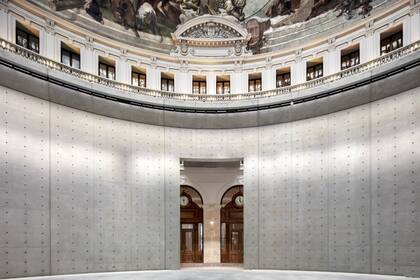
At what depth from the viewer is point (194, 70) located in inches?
1190

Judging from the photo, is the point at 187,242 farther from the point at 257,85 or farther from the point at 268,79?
the point at 268,79

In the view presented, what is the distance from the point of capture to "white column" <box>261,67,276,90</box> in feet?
95.3

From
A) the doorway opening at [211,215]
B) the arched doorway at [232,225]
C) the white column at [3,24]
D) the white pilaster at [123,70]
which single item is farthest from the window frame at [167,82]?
the white column at [3,24]

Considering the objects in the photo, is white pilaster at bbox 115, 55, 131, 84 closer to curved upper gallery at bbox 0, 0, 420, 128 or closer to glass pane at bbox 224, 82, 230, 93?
curved upper gallery at bbox 0, 0, 420, 128

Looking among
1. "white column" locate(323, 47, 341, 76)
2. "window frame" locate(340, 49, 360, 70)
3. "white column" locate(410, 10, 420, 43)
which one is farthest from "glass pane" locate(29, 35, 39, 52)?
"white column" locate(410, 10, 420, 43)

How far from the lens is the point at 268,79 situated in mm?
29234

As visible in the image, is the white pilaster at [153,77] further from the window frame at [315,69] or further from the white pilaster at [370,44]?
the white pilaster at [370,44]

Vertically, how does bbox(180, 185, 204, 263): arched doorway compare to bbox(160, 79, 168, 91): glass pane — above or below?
below

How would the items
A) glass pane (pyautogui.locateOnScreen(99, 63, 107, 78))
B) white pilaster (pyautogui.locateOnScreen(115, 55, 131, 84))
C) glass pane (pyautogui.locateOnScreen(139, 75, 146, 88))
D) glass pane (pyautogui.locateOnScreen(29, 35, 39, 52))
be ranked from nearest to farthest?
glass pane (pyautogui.locateOnScreen(29, 35, 39, 52)) → glass pane (pyautogui.locateOnScreen(99, 63, 107, 78)) → white pilaster (pyautogui.locateOnScreen(115, 55, 131, 84)) → glass pane (pyautogui.locateOnScreen(139, 75, 146, 88))

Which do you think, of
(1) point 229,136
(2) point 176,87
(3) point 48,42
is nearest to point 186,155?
(1) point 229,136

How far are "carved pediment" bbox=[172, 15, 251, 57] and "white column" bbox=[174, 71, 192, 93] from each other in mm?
1530

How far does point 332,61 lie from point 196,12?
1068 centimetres

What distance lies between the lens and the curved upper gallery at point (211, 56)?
22.5 metres

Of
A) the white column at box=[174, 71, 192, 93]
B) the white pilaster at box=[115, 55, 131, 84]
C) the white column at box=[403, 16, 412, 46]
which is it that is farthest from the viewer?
the white column at box=[174, 71, 192, 93]
